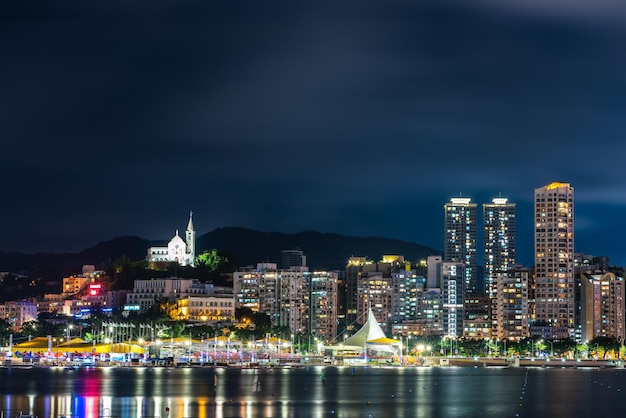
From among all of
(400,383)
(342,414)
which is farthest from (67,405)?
(400,383)

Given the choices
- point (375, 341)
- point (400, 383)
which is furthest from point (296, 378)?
point (375, 341)

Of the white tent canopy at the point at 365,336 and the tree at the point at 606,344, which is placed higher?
the white tent canopy at the point at 365,336

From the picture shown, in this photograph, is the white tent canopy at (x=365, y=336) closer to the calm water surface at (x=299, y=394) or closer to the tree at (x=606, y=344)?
the calm water surface at (x=299, y=394)

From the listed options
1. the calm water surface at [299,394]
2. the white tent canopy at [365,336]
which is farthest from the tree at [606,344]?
the calm water surface at [299,394]

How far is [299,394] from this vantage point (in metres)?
104

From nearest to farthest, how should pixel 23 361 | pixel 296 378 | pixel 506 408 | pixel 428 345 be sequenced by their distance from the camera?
pixel 506 408 < pixel 296 378 < pixel 23 361 < pixel 428 345

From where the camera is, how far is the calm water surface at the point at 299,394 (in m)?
86.0

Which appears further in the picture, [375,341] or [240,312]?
[240,312]

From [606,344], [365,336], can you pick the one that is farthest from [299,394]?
[606,344]

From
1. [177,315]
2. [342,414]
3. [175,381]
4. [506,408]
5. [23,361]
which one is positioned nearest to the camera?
[342,414]

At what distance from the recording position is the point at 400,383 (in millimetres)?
126312

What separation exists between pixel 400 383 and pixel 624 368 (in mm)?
69528

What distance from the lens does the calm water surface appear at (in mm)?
86000

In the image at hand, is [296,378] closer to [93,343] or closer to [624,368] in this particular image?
[93,343]
